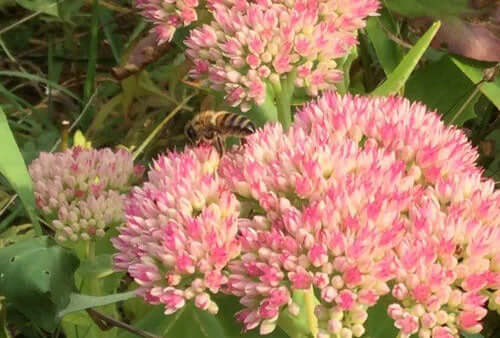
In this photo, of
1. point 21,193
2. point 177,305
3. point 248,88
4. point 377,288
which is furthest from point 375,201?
point 21,193

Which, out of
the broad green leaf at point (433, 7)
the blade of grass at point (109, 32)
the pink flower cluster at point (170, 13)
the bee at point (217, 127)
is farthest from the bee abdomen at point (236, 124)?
the blade of grass at point (109, 32)

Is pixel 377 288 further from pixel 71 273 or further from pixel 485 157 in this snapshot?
pixel 485 157

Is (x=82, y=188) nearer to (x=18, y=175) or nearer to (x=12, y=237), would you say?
(x=18, y=175)

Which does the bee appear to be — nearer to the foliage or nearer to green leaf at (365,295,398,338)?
the foliage

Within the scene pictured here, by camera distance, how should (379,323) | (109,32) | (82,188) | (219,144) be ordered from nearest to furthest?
(379,323), (219,144), (82,188), (109,32)

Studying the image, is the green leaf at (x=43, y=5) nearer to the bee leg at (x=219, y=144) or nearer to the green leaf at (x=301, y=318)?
the bee leg at (x=219, y=144)

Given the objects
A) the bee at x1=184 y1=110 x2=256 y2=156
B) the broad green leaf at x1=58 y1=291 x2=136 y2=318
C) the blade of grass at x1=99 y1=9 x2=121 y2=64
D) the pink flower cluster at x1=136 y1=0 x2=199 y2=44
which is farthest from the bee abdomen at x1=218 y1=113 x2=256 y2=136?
the blade of grass at x1=99 y1=9 x2=121 y2=64

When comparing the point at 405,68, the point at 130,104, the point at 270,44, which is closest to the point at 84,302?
the point at 270,44
